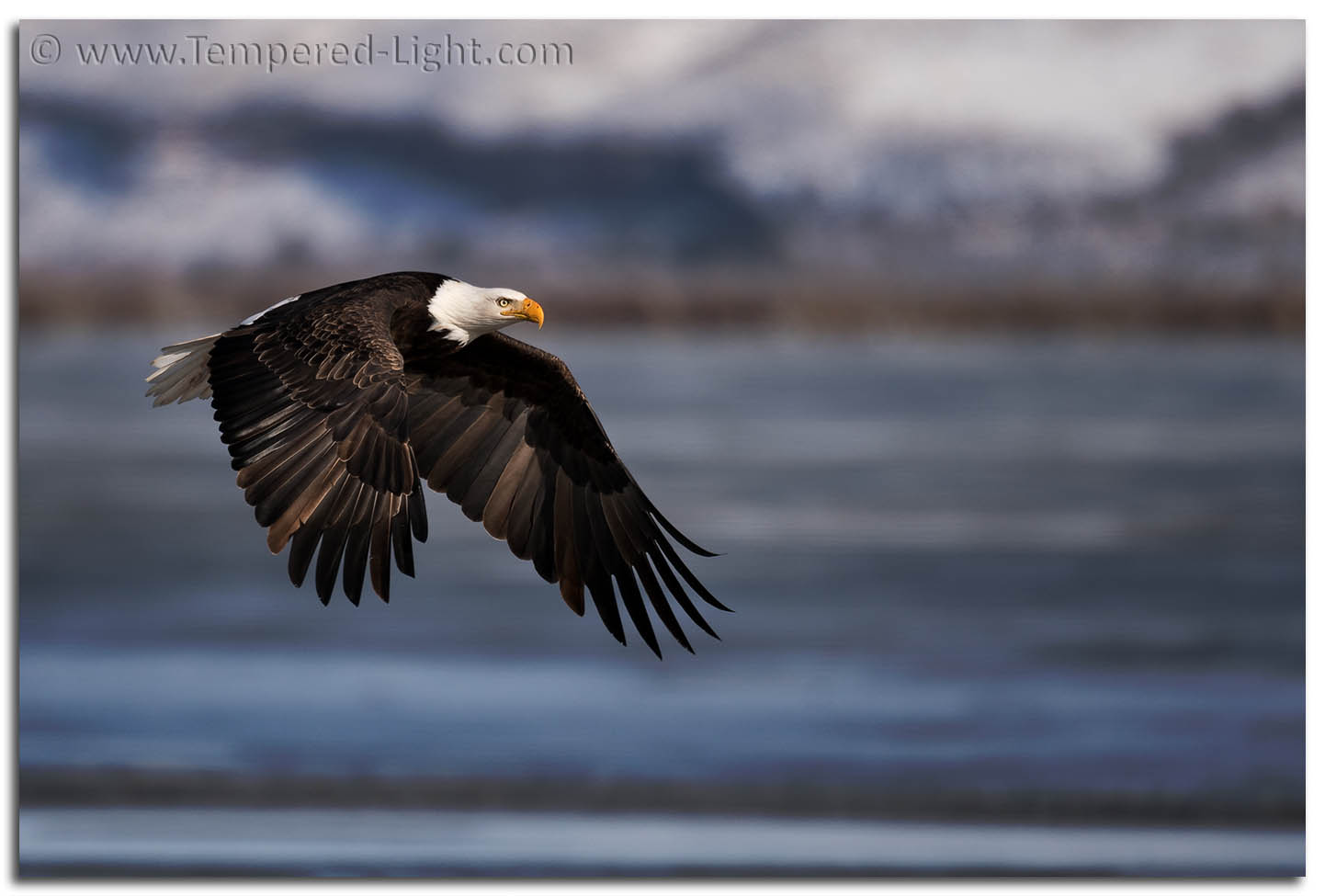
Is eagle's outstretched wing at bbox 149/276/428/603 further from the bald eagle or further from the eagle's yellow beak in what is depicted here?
the eagle's yellow beak

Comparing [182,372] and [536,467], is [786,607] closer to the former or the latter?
[536,467]

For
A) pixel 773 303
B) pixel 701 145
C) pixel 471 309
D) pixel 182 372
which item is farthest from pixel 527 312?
pixel 773 303

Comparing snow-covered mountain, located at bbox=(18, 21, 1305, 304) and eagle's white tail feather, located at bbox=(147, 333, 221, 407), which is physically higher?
snow-covered mountain, located at bbox=(18, 21, 1305, 304)

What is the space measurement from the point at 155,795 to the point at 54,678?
1.43 meters

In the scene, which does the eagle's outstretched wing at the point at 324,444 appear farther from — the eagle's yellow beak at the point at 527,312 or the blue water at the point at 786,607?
the blue water at the point at 786,607

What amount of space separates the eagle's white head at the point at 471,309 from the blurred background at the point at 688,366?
1971 mm

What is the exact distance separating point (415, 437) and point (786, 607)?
4.44 m

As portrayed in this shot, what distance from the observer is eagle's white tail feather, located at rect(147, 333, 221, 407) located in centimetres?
453

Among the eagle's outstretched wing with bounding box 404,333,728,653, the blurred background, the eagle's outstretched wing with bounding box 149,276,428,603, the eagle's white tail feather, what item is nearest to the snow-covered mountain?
the blurred background

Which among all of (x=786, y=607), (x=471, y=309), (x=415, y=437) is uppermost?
(x=471, y=309)

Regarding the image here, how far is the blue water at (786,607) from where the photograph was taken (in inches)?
285

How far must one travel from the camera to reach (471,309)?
4.59 meters

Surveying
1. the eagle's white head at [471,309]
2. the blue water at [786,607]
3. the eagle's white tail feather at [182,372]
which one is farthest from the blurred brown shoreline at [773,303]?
the eagle's white head at [471,309]

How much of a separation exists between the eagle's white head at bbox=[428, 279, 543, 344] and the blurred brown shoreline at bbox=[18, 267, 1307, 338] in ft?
7.77
